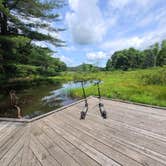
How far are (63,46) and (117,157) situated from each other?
52.5 feet

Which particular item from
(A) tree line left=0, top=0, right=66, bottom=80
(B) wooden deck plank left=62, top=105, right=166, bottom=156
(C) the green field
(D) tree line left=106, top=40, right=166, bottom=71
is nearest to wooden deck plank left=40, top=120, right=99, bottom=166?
(B) wooden deck plank left=62, top=105, right=166, bottom=156

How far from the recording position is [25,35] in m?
14.7

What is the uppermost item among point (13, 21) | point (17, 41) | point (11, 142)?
point (13, 21)

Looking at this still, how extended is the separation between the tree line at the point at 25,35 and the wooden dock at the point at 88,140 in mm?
9068

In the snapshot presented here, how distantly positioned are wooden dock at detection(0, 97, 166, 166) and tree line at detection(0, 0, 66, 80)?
907 cm

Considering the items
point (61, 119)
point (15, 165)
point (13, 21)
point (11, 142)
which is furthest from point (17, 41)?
point (15, 165)

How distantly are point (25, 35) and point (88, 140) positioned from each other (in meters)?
14.2

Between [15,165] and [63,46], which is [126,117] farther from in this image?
[63,46]

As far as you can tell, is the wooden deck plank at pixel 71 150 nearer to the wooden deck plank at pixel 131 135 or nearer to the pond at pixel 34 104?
the wooden deck plank at pixel 131 135

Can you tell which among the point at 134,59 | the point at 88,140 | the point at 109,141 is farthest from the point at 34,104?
the point at 134,59

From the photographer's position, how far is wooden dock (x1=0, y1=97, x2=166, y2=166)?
2.36 meters

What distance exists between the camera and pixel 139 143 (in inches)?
107

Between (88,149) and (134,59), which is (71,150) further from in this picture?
(134,59)

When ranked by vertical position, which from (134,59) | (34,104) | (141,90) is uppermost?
(134,59)
